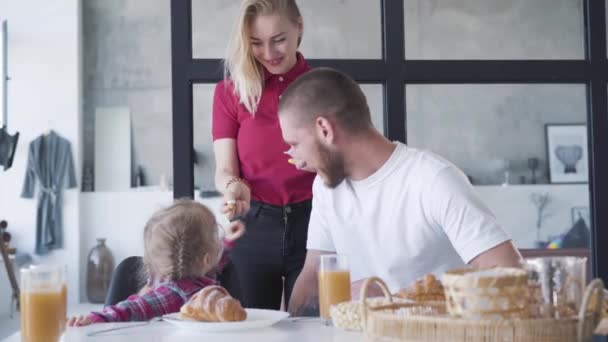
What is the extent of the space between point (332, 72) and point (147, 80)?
6490mm

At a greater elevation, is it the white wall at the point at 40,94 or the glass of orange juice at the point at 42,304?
the white wall at the point at 40,94

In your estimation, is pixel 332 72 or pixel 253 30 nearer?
pixel 332 72

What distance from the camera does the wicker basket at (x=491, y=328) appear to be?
0.87 m

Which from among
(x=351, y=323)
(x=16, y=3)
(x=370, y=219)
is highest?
(x=16, y=3)

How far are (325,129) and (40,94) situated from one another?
6.48m

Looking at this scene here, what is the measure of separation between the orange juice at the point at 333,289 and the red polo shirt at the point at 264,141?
75 centimetres

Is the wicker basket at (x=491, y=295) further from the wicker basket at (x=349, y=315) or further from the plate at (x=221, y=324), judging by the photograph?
the plate at (x=221, y=324)

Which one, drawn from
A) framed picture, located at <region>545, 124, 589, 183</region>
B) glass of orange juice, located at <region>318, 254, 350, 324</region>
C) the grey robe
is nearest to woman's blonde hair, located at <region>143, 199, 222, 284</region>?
glass of orange juice, located at <region>318, 254, 350, 324</region>

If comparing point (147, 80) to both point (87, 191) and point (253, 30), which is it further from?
point (253, 30)

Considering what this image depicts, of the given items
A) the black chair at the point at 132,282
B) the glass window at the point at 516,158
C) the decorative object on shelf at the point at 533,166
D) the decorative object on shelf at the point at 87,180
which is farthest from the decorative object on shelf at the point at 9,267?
the decorative object on shelf at the point at 533,166

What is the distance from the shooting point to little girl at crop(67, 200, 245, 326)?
5.58 ft

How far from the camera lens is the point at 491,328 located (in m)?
0.88

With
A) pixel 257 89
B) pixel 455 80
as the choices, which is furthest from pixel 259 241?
pixel 455 80

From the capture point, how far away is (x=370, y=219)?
1801 mm
